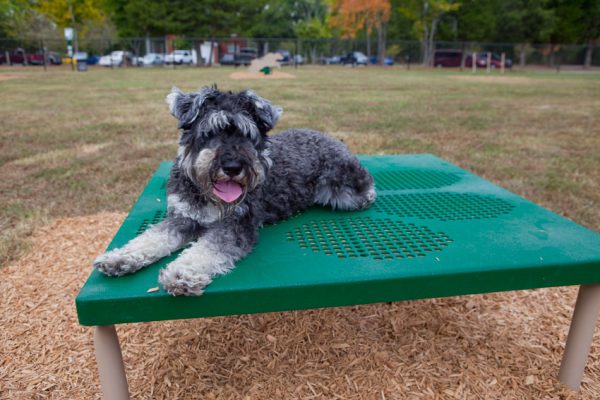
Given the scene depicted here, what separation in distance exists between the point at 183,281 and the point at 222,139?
3.27ft

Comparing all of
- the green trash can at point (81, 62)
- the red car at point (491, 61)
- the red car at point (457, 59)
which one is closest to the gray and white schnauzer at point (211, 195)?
the green trash can at point (81, 62)

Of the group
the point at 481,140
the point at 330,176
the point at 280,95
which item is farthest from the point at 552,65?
the point at 330,176

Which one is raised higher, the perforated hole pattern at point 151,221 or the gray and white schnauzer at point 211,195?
the gray and white schnauzer at point 211,195

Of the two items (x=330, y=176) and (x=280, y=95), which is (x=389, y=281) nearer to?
(x=330, y=176)

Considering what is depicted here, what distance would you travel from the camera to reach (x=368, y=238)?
11.1ft

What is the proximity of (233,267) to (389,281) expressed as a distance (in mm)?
961

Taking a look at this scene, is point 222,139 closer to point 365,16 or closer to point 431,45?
point 431,45

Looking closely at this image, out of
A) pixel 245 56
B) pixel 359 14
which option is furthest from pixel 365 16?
pixel 245 56

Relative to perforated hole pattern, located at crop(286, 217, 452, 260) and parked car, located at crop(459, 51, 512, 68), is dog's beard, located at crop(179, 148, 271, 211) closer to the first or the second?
perforated hole pattern, located at crop(286, 217, 452, 260)

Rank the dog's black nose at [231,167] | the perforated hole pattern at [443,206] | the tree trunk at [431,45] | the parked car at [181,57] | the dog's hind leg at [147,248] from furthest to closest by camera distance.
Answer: the tree trunk at [431,45]
the parked car at [181,57]
the perforated hole pattern at [443,206]
the dog's black nose at [231,167]
the dog's hind leg at [147,248]

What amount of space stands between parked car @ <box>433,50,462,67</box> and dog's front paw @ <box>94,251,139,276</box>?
5870 cm

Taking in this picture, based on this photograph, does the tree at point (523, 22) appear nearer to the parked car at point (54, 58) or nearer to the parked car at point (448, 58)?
the parked car at point (448, 58)

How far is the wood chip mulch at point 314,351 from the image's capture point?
3.33 metres

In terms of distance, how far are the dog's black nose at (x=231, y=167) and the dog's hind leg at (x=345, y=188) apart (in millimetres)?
1327
